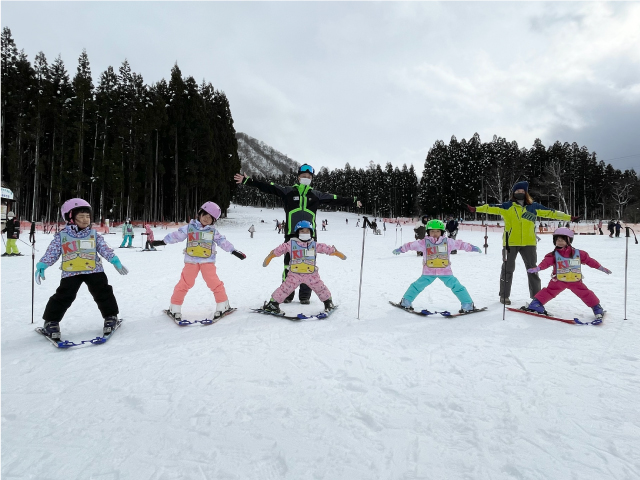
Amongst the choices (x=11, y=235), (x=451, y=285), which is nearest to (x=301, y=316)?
(x=451, y=285)

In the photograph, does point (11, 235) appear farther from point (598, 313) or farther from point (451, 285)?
point (598, 313)

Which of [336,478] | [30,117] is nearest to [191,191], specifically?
[30,117]

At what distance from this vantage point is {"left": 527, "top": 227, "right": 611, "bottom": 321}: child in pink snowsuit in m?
4.80

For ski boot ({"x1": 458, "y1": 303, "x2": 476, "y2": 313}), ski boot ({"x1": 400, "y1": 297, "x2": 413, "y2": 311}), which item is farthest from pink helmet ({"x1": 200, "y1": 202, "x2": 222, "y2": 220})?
ski boot ({"x1": 458, "y1": 303, "x2": 476, "y2": 313})

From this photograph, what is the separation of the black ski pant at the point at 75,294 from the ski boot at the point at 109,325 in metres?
0.05

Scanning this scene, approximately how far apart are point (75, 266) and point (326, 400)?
3.53 m

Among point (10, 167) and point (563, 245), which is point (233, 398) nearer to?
point (563, 245)

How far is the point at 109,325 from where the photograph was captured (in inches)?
163

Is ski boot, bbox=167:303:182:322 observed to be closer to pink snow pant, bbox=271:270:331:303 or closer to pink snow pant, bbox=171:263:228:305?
pink snow pant, bbox=171:263:228:305

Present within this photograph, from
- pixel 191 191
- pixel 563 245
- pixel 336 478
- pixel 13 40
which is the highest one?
pixel 13 40

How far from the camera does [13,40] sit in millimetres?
28109

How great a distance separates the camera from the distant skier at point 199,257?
4809 mm

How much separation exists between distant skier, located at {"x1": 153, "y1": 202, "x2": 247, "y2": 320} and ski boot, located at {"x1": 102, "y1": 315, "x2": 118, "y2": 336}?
0.75 m

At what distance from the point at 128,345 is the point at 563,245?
20.0ft
